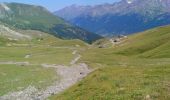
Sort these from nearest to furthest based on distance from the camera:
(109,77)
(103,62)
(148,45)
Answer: (109,77) → (103,62) → (148,45)

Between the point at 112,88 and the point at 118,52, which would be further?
the point at 118,52

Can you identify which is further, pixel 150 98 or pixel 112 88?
pixel 112 88

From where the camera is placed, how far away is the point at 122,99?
34344mm

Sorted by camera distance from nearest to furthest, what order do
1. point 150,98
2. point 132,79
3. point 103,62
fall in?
point 150,98 → point 132,79 → point 103,62

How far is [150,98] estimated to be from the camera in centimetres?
3291

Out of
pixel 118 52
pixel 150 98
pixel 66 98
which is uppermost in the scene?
pixel 150 98

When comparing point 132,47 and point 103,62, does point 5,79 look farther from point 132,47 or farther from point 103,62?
point 132,47

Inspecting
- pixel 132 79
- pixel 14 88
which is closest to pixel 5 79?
pixel 14 88

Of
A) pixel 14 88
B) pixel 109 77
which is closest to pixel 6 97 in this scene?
pixel 14 88

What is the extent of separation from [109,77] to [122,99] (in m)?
17.5

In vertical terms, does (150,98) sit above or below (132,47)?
above

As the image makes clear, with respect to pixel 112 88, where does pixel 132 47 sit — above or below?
below

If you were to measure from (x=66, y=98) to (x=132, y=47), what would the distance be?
141m

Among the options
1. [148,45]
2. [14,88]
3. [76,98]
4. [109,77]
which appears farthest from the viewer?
[148,45]
